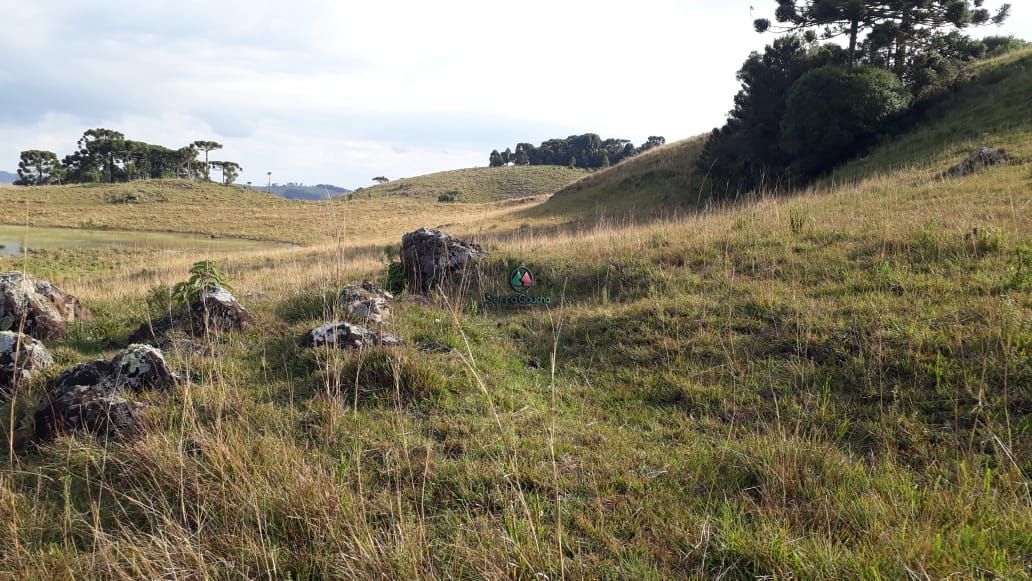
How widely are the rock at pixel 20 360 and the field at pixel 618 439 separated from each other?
0.27m

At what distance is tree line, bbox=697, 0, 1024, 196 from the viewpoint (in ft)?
61.5

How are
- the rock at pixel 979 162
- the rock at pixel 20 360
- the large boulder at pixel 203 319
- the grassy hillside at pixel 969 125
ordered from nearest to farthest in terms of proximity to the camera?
the rock at pixel 20 360
the large boulder at pixel 203 319
the rock at pixel 979 162
the grassy hillside at pixel 969 125

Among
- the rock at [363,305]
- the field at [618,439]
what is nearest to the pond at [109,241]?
the rock at [363,305]

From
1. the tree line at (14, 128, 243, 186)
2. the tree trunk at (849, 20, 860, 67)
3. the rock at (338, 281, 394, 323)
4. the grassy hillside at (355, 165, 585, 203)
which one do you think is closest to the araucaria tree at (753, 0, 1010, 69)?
the tree trunk at (849, 20, 860, 67)

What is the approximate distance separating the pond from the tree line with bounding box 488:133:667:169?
299 ft

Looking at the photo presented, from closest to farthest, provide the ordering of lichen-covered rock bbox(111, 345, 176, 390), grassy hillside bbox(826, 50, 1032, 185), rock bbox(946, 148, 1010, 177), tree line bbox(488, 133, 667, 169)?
lichen-covered rock bbox(111, 345, 176, 390)
rock bbox(946, 148, 1010, 177)
grassy hillside bbox(826, 50, 1032, 185)
tree line bbox(488, 133, 667, 169)

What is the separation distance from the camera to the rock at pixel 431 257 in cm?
871

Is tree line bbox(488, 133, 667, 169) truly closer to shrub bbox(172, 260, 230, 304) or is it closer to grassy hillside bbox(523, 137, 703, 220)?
grassy hillside bbox(523, 137, 703, 220)

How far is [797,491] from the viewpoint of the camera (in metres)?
2.65

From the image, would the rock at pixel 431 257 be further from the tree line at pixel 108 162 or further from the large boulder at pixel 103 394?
the tree line at pixel 108 162

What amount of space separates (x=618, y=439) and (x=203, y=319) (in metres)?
5.00

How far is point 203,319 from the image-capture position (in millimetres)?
5949

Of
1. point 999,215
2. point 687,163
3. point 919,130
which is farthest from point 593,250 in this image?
point 687,163

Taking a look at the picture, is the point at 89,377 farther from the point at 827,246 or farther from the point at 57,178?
the point at 57,178
